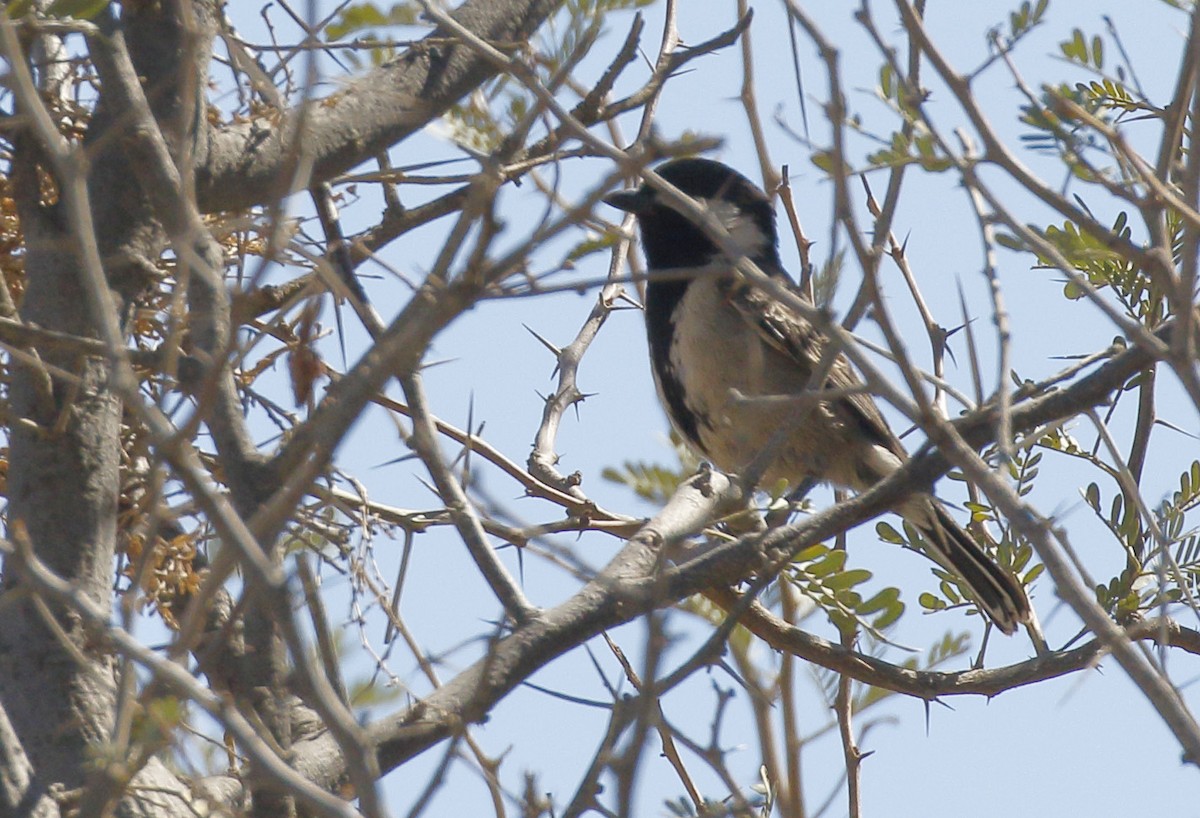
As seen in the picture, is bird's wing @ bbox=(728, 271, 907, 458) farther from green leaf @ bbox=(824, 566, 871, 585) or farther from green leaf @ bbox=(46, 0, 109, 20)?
green leaf @ bbox=(46, 0, 109, 20)

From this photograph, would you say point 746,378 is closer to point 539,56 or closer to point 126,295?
point 539,56

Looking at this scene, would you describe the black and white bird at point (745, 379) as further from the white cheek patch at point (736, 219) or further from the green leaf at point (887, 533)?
the green leaf at point (887, 533)

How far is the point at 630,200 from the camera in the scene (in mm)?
4840

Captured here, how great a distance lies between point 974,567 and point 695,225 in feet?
5.01

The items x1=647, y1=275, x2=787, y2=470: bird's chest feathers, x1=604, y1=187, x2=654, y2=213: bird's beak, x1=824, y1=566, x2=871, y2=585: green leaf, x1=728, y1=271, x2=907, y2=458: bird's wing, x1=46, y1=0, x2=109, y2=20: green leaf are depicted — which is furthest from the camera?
x1=604, y1=187, x2=654, y2=213: bird's beak

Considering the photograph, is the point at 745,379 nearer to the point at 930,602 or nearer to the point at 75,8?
the point at 930,602

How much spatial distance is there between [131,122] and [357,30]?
0.75 m

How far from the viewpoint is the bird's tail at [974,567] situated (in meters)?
3.67

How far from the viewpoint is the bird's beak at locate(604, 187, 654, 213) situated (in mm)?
4820

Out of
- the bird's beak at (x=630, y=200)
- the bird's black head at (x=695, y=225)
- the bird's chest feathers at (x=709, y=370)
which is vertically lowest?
the bird's chest feathers at (x=709, y=370)

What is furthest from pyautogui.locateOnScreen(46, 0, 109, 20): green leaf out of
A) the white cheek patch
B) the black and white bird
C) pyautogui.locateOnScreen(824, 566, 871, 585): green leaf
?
the white cheek patch

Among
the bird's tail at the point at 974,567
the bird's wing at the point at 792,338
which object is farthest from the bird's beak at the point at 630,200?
the bird's tail at the point at 974,567

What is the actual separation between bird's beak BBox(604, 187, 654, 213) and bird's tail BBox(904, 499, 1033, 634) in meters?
1.33

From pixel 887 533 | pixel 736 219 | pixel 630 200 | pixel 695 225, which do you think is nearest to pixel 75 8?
pixel 887 533
